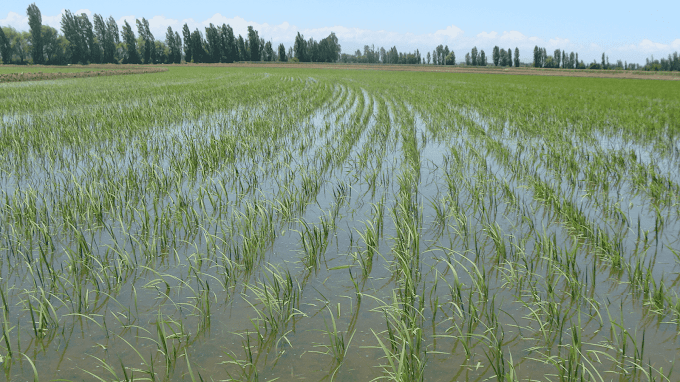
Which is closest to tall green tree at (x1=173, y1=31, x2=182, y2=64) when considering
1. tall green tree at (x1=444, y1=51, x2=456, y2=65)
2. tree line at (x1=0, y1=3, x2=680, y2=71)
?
tree line at (x1=0, y1=3, x2=680, y2=71)

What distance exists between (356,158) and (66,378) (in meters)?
5.38

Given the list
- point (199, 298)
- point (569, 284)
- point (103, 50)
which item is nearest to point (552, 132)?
point (569, 284)

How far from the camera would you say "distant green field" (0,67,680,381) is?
2.23m

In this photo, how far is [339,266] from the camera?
3.17 metres

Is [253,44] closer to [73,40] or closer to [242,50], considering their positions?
[242,50]

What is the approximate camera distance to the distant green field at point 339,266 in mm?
2234

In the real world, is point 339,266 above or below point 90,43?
below

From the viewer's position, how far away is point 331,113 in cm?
1287

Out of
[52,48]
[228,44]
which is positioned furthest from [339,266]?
[228,44]

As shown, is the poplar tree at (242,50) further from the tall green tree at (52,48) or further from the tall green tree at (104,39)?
the tall green tree at (52,48)

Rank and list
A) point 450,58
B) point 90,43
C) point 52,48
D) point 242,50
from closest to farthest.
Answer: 1. point 52,48
2. point 90,43
3. point 242,50
4. point 450,58

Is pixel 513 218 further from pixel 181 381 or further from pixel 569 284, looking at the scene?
pixel 181 381

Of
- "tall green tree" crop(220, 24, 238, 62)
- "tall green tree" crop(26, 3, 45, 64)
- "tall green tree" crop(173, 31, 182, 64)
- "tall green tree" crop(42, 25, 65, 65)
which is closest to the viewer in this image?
"tall green tree" crop(26, 3, 45, 64)

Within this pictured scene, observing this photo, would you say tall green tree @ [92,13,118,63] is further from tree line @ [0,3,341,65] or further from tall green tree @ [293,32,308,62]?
tall green tree @ [293,32,308,62]
